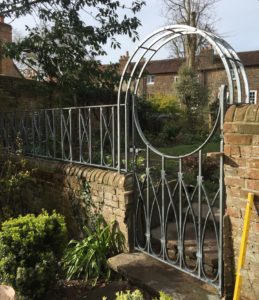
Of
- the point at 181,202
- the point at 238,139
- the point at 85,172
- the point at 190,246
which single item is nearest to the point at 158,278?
the point at 190,246

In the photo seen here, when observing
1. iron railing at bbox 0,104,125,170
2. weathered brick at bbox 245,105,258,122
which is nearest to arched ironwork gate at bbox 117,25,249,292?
weathered brick at bbox 245,105,258,122

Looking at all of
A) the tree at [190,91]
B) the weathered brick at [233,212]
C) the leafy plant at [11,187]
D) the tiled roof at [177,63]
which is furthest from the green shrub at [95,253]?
the tiled roof at [177,63]

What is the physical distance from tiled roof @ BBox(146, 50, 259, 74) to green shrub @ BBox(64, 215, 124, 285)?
889 inches

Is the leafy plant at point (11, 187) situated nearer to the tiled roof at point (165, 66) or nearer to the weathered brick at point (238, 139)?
the weathered brick at point (238, 139)

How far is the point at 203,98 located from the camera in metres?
19.9

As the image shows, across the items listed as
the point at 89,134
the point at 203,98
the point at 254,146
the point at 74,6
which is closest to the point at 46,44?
the point at 74,6

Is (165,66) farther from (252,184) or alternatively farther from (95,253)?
(252,184)

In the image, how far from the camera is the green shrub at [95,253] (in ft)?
12.1

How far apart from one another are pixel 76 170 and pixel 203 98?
16.6 m

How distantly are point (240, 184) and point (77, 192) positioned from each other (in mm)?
2491

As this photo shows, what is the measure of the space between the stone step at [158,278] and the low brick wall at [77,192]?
11.6 inches

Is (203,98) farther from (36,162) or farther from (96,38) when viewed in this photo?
(36,162)

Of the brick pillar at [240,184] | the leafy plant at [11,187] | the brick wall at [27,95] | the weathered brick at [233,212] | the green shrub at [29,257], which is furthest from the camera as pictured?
the brick wall at [27,95]

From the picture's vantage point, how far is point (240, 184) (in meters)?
2.63
